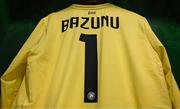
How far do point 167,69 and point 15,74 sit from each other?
512 mm

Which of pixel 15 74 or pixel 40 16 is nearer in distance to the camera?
pixel 15 74

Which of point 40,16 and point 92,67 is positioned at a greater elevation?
point 40,16

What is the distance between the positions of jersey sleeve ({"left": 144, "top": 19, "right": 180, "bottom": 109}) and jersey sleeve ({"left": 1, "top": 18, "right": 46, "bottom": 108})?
371 mm

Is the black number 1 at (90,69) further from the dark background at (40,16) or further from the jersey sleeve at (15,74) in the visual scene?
the dark background at (40,16)

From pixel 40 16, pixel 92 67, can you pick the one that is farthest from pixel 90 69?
pixel 40 16

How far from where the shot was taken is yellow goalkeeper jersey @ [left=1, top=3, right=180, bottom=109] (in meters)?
1.00

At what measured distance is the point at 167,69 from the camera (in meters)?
1.07

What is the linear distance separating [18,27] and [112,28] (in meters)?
0.48

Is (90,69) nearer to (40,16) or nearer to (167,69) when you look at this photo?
(167,69)

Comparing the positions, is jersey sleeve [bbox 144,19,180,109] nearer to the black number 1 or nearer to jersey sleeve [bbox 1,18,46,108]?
the black number 1

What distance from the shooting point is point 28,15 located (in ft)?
4.60

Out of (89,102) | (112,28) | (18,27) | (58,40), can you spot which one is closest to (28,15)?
(18,27)

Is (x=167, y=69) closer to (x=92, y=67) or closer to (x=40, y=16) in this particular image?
(x=92, y=67)

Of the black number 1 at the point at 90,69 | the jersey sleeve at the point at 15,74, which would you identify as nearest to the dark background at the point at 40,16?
the jersey sleeve at the point at 15,74
